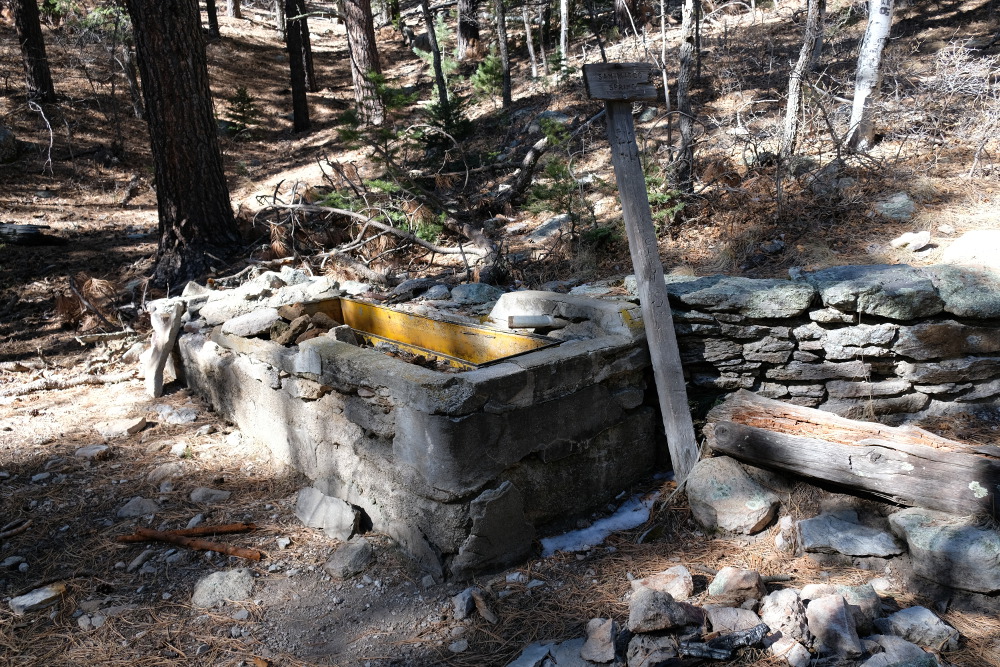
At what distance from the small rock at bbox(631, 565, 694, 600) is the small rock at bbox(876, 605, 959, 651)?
732 millimetres

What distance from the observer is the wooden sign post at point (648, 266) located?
366 cm

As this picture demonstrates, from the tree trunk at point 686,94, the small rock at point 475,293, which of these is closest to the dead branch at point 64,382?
the small rock at point 475,293

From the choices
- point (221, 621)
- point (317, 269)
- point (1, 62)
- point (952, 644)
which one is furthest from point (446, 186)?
point (1, 62)

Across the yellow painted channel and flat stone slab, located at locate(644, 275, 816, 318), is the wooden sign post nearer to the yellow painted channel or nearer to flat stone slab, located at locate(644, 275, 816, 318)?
flat stone slab, located at locate(644, 275, 816, 318)

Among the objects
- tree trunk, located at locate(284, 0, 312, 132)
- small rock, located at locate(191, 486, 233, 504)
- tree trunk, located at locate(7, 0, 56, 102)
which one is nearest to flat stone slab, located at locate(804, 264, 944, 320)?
small rock, located at locate(191, 486, 233, 504)

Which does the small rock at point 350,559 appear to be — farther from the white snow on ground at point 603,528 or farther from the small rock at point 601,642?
the small rock at point 601,642

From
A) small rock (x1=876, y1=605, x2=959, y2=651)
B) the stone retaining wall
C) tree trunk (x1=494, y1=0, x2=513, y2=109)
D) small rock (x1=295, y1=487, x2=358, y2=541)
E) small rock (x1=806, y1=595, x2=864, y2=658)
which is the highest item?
tree trunk (x1=494, y1=0, x2=513, y2=109)

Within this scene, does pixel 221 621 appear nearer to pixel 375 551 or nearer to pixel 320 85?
pixel 375 551

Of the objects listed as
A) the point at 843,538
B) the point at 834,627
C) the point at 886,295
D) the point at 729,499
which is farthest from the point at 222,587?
the point at 886,295

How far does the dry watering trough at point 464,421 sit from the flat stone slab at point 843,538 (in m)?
0.99

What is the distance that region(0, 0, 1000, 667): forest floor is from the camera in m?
3.11

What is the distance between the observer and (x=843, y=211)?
19.7 feet

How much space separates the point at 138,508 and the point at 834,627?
365 centimetres

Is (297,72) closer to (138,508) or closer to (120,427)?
(120,427)
